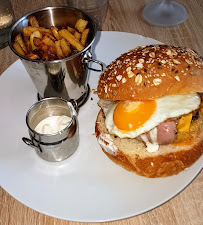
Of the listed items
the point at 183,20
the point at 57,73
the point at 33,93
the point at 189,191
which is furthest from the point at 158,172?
the point at 183,20

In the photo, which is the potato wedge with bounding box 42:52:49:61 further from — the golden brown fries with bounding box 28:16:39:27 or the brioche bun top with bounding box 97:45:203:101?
the brioche bun top with bounding box 97:45:203:101

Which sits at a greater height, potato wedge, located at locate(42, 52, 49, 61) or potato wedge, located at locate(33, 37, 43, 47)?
potato wedge, located at locate(33, 37, 43, 47)

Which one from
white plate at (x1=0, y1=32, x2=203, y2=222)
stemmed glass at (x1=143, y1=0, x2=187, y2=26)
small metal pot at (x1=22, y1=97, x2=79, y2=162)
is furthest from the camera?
stemmed glass at (x1=143, y1=0, x2=187, y2=26)

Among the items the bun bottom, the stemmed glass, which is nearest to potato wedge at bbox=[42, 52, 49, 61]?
the bun bottom

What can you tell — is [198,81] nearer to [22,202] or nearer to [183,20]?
[22,202]

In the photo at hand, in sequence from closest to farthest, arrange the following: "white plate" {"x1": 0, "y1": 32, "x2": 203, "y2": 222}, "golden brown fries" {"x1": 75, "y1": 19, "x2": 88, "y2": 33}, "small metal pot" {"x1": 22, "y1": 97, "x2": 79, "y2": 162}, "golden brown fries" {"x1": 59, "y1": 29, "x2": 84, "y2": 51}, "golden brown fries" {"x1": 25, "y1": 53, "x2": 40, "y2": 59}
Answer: "white plate" {"x1": 0, "y1": 32, "x2": 203, "y2": 222} → "small metal pot" {"x1": 22, "y1": 97, "x2": 79, "y2": 162} → "golden brown fries" {"x1": 25, "y1": 53, "x2": 40, "y2": 59} → "golden brown fries" {"x1": 59, "y1": 29, "x2": 84, "y2": 51} → "golden brown fries" {"x1": 75, "y1": 19, "x2": 88, "y2": 33}

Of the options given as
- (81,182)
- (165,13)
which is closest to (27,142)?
(81,182)

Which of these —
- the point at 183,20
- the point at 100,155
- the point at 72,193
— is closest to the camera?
the point at 72,193
